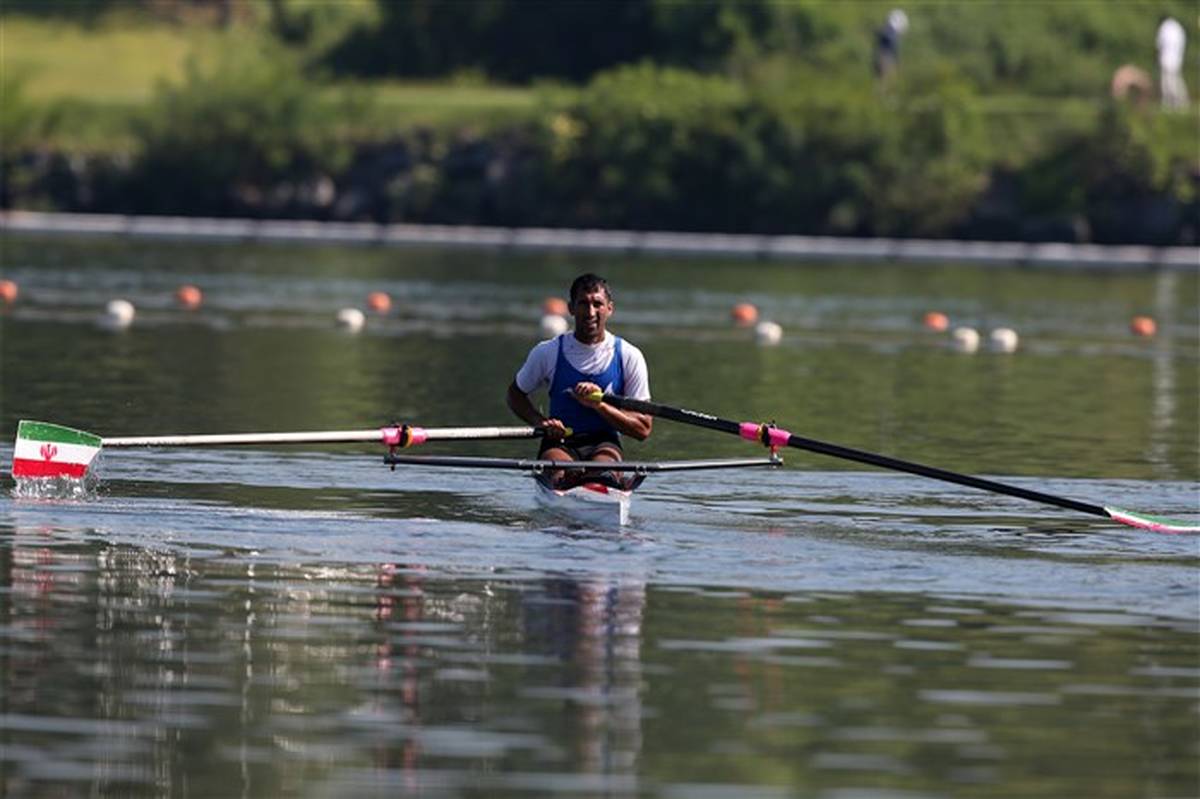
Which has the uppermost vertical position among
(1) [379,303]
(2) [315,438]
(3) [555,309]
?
(1) [379,303]

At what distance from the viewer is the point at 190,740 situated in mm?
12938

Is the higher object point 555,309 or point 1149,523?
point 555,309

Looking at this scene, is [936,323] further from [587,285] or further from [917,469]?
[587,285]

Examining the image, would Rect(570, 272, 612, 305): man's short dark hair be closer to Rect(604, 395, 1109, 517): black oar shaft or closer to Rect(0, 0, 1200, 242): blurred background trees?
Rect(604, 395, 1109, 517): black oar shaft

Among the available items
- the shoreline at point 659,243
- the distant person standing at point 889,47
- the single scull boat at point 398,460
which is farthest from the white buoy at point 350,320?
the distant person standing at point 889,47

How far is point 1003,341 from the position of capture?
41781 mm

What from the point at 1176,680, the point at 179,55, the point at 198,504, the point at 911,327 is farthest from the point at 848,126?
the point at 1176,680

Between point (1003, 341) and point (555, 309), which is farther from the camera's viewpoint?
point (555, 309)

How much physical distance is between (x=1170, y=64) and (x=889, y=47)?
24.9 ft

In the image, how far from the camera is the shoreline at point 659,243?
224 feet

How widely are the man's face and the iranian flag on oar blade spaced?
3.52 meters

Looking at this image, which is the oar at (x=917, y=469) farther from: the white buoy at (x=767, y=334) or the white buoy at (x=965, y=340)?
the white buoy at (x=965, y=340)

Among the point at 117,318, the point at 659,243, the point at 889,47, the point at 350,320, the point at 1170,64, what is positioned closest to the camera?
the point at 117,318

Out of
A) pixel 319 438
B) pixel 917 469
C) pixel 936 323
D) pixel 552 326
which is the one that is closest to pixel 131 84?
pixel 936 323
